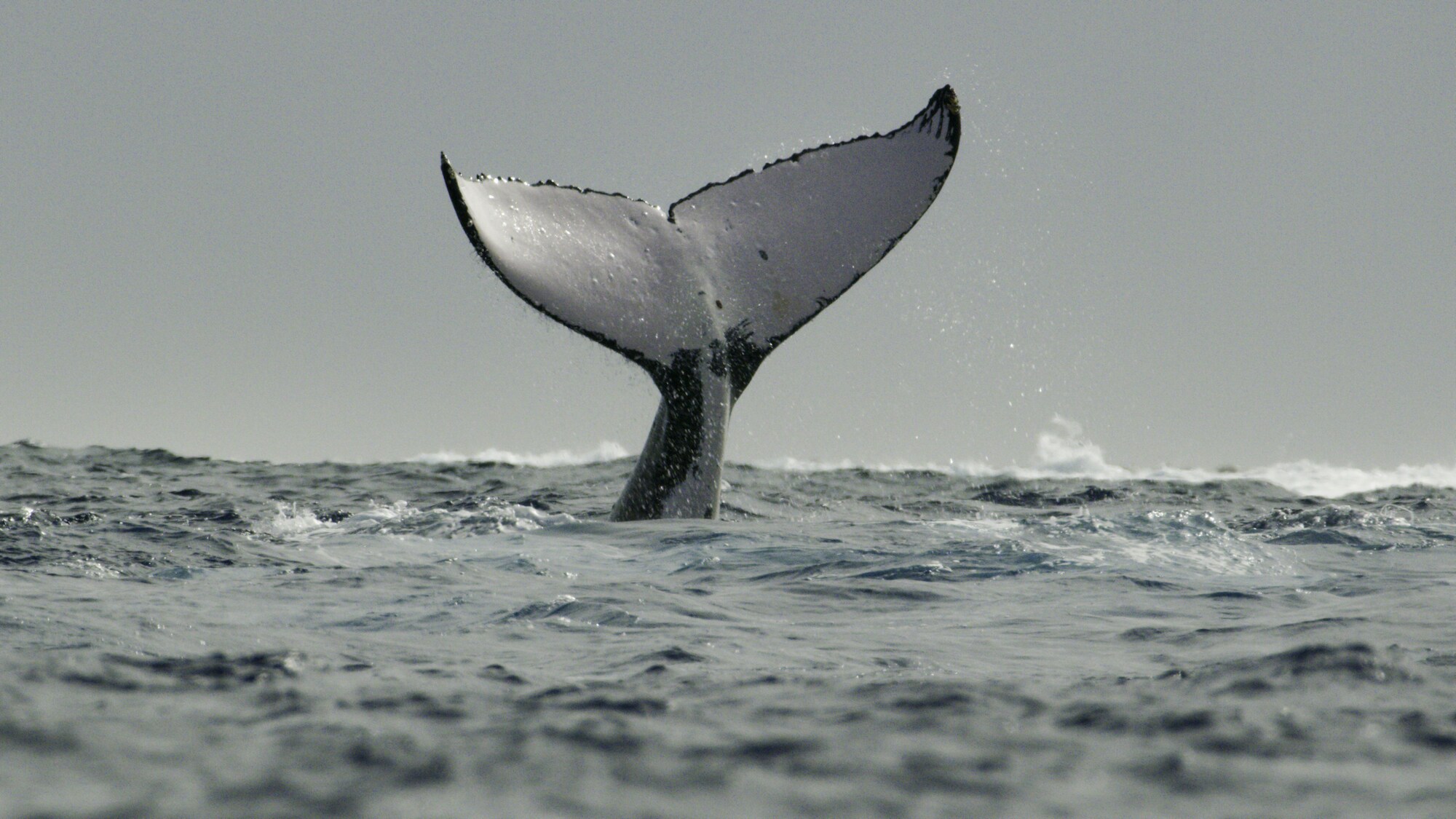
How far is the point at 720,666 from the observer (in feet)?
17.4

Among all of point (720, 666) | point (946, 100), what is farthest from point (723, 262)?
point (720, 666)

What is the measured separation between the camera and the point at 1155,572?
888cm

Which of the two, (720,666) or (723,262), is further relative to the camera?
(723,262)

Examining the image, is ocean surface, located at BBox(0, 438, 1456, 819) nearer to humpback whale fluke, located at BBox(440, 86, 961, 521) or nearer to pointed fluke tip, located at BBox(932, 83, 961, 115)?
humpback whale fluke, located at BBox(440, 86, 961, 521)

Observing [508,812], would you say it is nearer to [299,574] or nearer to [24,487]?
[299,574]

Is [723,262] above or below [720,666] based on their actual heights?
above

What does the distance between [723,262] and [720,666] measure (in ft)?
16.9

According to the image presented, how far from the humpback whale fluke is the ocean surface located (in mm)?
834

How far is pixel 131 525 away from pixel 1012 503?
10.9 m

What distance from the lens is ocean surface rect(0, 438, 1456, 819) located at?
3332 millimetres

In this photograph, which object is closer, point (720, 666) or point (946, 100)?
point (720, 666)

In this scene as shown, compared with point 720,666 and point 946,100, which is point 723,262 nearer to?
point 946,100

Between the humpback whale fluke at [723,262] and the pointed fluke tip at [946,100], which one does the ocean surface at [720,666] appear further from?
the pointed fluke tip at [946,100]

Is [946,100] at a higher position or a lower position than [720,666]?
higher
